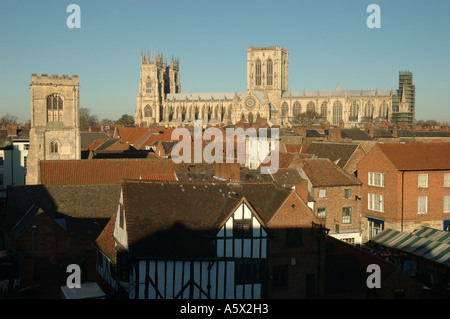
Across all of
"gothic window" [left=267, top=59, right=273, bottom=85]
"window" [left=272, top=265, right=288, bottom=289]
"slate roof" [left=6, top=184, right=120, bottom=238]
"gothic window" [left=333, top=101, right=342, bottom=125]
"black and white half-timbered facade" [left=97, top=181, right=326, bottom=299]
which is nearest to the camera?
"black and white half-timbered facade" [left=97, top=181, right=326, bottom=299]

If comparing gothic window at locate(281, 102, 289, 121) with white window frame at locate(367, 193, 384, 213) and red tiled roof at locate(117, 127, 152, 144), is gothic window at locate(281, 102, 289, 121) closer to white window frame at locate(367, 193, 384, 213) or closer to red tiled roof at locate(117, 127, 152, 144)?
red tiled roof at locate(117, 127, 152, 144)

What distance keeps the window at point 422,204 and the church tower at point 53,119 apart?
28564mm

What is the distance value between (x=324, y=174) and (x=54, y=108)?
24.9m

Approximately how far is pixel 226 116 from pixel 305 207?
132673 millimetres

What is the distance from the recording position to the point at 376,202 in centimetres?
3316

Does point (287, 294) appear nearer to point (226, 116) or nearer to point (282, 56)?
point (226, 116)

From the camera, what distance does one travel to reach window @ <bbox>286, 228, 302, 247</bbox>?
18234 mm

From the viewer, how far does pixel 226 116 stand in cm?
15038

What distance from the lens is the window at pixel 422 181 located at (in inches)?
1266

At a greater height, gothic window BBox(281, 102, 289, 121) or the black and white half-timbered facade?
gothic window BBox(281, 102, 289, 121)

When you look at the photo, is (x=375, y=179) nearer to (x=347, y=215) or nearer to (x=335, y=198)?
(x=347, y=215)

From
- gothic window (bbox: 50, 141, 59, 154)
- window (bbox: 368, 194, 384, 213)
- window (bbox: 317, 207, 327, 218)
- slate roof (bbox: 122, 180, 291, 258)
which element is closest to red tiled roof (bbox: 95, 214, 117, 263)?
slate roof (bbox: 122, 180, 291, 258)

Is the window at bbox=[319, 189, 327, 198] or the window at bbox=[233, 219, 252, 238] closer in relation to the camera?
the window at bbox=[233, 219, 252, 238]
